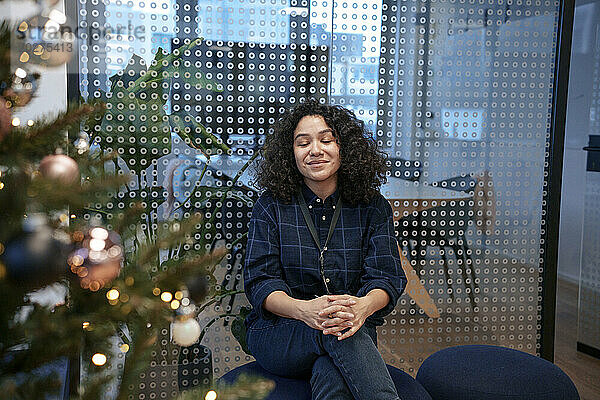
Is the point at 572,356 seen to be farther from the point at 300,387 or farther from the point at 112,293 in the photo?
the point at 112,293

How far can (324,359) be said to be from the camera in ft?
5.86

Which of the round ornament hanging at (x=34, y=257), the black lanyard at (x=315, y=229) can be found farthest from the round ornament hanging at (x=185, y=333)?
the round ornament hanging at (x=34, y=257)

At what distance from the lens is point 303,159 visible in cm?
203

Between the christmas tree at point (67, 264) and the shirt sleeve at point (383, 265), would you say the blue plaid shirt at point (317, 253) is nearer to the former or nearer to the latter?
the shirt sleeve at point (383, 265)

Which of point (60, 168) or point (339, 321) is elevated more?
point (60, 168)

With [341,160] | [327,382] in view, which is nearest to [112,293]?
[327,382]

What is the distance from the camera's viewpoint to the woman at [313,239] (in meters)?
1.86

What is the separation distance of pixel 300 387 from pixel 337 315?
0.24m

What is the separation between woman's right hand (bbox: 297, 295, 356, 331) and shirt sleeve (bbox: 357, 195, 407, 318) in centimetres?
17

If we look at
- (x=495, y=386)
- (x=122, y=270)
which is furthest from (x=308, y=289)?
(x=122, y=270)

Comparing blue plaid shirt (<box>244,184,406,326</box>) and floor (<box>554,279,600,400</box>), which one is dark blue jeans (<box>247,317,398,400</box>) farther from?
floor (<box>554,279,600,400</box>)

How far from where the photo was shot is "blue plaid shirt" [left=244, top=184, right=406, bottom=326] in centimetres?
198

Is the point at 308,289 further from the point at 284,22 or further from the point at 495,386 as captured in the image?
the point at 284,22

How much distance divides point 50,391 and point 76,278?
0.32ft
